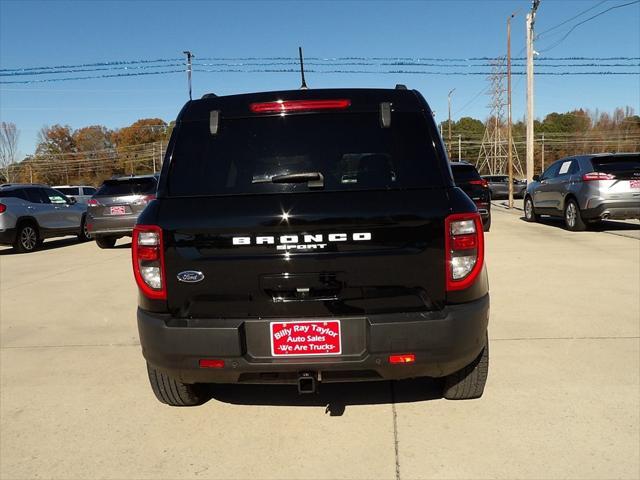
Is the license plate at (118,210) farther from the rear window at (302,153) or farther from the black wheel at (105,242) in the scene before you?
the rear window at (302,153)

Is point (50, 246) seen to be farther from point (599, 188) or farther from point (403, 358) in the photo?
point (403, 358)

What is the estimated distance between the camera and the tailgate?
102 inches

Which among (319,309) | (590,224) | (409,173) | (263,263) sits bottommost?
(590,224)

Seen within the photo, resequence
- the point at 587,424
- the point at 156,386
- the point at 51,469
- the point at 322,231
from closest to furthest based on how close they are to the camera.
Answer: the point at 322,231, the point at 51,469, the point at 587,424, the point at 156,386

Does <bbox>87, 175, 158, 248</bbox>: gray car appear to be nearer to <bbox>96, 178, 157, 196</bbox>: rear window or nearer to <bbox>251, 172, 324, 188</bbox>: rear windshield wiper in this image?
<bbox>96, 178, 157, 196</bbox>: rear window

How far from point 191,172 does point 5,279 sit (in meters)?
7.28

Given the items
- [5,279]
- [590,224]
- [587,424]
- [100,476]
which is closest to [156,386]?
[100,476]

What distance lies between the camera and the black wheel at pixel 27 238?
12.3 meters

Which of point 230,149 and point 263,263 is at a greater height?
point 230,149

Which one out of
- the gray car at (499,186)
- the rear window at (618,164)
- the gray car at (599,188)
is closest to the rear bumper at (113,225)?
the gray car at (599,188)

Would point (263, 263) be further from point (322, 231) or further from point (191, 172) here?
point (191, 172)

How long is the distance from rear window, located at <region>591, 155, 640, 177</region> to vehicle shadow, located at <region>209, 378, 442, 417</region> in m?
9.60

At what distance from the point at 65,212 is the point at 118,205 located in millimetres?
3245

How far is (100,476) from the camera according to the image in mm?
2713
